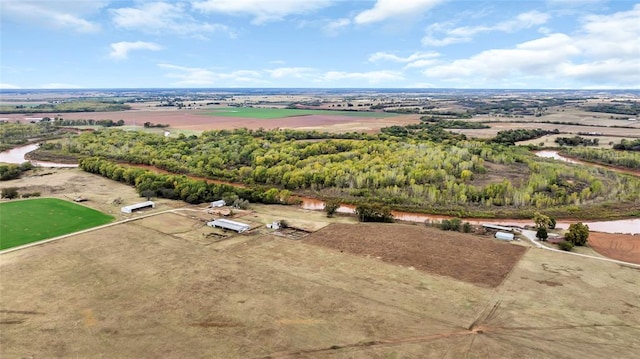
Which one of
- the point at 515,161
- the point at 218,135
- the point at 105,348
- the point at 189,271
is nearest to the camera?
the point at 105,348

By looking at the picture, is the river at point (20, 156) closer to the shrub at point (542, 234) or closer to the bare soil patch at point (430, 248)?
the bare soil patch at point (430, 248)

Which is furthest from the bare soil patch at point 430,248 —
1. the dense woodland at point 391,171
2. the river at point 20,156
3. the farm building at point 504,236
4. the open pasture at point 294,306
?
the river at point 20,156

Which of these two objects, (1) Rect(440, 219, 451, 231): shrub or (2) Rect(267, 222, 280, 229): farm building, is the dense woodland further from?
(2) Rect(267, 222, 280, 229): farm building

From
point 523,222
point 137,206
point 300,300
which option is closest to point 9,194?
point 137,206

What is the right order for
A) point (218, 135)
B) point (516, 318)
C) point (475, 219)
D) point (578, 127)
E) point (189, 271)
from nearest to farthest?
point (516, 318), point (189, 271), point (475, 219), point (218, 135), point (578, 127)

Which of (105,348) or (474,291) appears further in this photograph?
(474,291)

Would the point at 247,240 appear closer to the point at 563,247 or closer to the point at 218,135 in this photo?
the point at 563,247

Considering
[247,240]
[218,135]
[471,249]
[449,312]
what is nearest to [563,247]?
[471,249]
